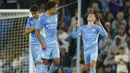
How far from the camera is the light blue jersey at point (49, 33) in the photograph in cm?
1566

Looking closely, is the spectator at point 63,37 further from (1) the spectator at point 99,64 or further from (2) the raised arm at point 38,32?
(2) the raised arm at point 38,32

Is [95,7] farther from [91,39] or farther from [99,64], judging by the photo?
[91,39]

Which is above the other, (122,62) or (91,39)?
(91,39)

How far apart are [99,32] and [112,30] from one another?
479 cm

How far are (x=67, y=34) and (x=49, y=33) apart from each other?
4856 millimetres

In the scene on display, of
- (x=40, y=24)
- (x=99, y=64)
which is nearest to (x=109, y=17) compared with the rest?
(x=99, y=64)

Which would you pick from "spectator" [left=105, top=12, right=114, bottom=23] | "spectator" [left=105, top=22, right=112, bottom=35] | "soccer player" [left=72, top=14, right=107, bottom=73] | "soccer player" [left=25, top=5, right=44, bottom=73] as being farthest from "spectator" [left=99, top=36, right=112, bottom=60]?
"soccer player" [left=25, top=5, right=44, bottom=73]

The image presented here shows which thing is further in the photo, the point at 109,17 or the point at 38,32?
the point at 109,17

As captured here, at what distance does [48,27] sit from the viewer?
1567 centimetres

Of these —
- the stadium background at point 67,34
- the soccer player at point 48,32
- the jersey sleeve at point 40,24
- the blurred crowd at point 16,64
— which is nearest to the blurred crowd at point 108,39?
the stadium background at point 67,34

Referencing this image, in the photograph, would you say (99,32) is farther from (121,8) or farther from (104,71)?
(121,8)

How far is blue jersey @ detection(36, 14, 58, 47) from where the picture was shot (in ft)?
51.4

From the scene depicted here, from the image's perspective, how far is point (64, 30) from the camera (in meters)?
20.8

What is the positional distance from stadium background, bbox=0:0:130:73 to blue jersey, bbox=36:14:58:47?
63.2 inches
